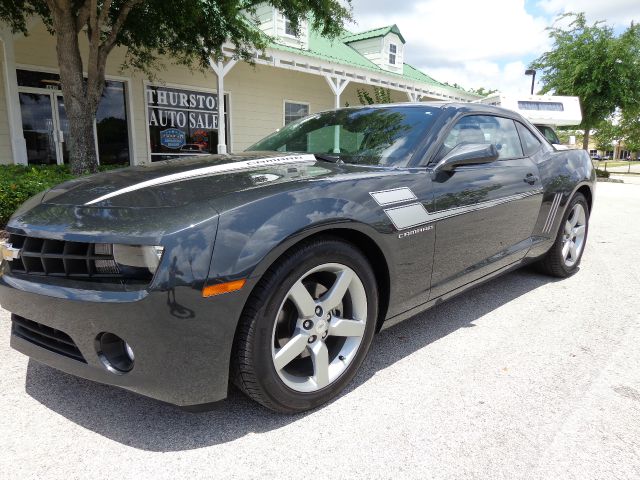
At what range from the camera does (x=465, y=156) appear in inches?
103

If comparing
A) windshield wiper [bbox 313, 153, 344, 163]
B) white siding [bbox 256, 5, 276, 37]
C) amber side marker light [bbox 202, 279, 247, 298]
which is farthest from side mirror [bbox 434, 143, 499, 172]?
white siding [bbox 256, 5, 276, 37]

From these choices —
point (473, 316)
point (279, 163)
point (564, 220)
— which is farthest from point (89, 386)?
point (564, 220)

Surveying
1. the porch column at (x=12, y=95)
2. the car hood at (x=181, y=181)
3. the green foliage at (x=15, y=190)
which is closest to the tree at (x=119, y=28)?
the porch column at (x=12, y=95)

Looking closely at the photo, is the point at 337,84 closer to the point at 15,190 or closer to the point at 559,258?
the point at 15,190

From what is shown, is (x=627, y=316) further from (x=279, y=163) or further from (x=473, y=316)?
(x=279, y=163)

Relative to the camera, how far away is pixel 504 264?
11.0 ft

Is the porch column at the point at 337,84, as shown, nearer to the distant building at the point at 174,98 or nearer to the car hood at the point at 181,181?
the distant building at the point at 174,98

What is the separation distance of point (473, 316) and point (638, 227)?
223 inches

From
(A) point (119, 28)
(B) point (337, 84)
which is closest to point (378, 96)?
(B) point (337, 84)

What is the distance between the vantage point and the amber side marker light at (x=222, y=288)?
1664 millimetres

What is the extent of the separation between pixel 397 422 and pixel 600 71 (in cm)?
2191

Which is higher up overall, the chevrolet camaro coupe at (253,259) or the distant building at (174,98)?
the distant building at (174,98)

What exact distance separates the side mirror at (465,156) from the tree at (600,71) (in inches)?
789

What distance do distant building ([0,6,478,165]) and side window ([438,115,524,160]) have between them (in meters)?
6.61
